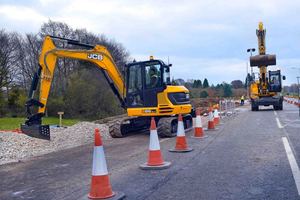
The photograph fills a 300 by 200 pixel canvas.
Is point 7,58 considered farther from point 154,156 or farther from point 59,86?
point 154,156

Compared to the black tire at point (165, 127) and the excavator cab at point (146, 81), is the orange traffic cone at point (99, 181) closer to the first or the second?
the black tire at point (165, 127)

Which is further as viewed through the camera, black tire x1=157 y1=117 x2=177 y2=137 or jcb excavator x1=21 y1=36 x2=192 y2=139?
jcb excavator x1=21 y1=36 x2=192 y2=139

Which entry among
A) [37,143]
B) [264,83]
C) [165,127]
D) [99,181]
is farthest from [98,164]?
[264,83]

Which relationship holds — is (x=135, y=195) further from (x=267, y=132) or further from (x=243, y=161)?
(x=267, y=132)

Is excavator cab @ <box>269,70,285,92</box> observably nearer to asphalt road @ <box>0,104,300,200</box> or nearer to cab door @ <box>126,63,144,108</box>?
cab door @ <box>126,63,144,108</box>

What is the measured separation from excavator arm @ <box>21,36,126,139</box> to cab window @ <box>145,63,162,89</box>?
1.18 metres

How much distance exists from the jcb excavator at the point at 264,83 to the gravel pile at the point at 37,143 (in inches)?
715

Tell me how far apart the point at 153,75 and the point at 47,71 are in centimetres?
399

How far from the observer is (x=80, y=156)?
36.3 feet

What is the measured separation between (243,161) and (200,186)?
98.6 inches

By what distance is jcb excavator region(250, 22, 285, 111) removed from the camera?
32.5 meters

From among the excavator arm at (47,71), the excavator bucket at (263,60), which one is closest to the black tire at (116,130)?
the excavator arm at (47,71)

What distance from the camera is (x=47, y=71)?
1376 cm

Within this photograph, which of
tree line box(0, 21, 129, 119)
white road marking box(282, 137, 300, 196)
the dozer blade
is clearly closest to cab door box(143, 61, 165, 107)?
the dozer blade
